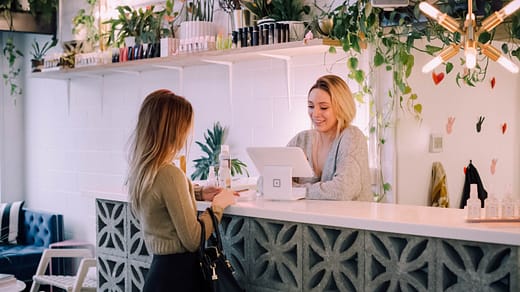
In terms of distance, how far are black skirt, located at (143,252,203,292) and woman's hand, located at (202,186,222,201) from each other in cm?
45

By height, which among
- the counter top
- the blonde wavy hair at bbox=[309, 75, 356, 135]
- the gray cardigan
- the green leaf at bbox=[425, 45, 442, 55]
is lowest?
the counter top

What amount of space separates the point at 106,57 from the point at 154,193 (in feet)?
10.2

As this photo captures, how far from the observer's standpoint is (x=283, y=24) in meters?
4.53

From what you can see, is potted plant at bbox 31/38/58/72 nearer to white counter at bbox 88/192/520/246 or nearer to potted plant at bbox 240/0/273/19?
potted plant at bbox 240/0/273/19

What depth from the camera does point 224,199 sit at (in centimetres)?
343

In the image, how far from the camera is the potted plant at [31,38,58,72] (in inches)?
267

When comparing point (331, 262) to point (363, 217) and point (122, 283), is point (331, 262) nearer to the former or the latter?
point (363, 217)

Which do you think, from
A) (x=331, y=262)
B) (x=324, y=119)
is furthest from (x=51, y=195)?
(x=331, y=262)

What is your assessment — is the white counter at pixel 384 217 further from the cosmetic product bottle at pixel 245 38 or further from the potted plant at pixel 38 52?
the potted plant at pixel 38 52

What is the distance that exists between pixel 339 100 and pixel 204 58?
137 centimetres

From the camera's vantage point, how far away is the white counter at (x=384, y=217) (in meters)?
2.60

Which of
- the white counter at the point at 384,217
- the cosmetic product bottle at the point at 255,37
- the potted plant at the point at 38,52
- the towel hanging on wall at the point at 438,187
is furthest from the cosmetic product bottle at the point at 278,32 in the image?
the potted plant at the point at 38,52

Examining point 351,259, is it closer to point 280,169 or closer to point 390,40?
point 280,169

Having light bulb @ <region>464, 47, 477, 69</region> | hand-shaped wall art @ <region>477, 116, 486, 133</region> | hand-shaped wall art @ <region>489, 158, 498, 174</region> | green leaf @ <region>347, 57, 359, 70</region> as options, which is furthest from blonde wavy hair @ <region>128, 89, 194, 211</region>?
hand-shaped wall art @ <region>489, 158, 498, 174</region>
